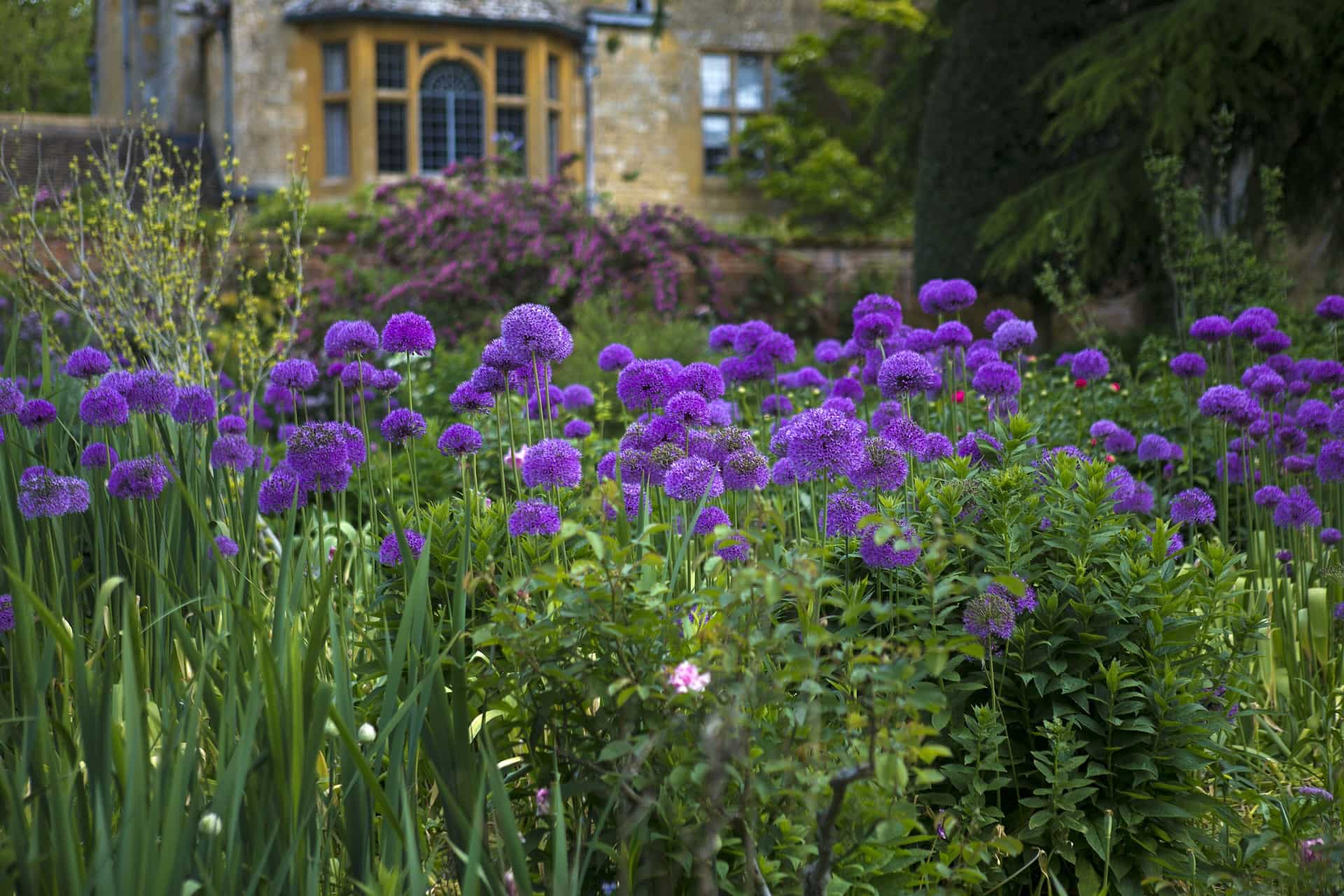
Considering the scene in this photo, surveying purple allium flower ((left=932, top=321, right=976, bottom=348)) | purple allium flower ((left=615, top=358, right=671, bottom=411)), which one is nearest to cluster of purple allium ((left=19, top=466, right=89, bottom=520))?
purple allium flower ((left=615, top=358, right=671, bottom=411))

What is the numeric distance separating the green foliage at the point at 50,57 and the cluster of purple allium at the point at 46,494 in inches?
959

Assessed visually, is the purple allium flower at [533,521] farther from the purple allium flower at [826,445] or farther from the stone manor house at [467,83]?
the stone manor house at [467,83]

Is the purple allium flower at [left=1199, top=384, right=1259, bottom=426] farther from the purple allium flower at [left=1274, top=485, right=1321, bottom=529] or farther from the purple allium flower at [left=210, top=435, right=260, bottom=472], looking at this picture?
the purple allium flower at [left=210, top=435, right=260, bottom=472]

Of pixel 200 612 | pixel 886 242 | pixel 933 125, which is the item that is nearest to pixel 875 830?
pixel 200 612

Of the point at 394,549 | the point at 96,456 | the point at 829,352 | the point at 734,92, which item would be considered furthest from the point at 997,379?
the point at 734,92

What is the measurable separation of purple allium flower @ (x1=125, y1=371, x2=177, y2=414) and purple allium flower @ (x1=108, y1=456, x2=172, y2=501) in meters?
0.18

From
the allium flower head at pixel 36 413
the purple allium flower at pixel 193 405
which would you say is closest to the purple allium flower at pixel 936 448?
the purple allium flower at pixel 193 405

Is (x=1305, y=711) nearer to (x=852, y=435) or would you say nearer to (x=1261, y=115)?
(x=852, y=435)

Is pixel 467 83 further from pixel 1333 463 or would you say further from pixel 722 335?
pixel 1333 463

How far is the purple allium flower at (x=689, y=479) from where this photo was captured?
2170mm

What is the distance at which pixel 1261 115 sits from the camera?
6.75m

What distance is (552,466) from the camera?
2314 millimetres

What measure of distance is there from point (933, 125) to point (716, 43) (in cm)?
982

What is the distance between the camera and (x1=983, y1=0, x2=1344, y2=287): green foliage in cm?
637
